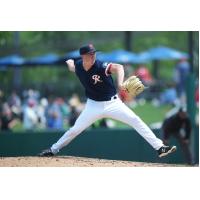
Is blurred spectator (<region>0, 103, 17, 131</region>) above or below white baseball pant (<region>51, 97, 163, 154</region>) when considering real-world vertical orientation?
below

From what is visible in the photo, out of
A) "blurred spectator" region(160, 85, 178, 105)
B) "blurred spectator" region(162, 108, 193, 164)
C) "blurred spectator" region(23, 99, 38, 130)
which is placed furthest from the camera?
"blurred spectator" region(160, 85, 178, 105)

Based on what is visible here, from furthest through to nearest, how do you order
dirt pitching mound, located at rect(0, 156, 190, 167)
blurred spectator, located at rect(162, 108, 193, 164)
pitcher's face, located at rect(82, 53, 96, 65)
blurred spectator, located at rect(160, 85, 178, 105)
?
blurred spectator, located at rect(160, 85, 178, 105) → blurred spectator, located at rect(162, 108, 193, 164) → pitcher's face, located at rect(82, 53, 96, 65) → dirt pitching mound, located at rect(0, 156, 190, 167)

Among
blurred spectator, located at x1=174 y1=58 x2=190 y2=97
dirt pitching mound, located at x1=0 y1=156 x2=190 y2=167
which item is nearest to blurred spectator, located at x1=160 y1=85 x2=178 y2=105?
blurred spectator, located at x1=174 y1=58 x2=190 y2=97

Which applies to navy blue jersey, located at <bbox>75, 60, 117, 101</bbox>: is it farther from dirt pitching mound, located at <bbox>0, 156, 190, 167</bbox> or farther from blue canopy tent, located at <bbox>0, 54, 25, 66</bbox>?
blue canopy tent, located at <bbox>0, 54, 25, 66</bbox>

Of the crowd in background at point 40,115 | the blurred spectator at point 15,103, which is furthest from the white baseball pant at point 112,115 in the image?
the blurred spectator at point 15,103

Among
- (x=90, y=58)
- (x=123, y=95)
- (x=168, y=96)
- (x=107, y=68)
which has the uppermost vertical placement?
(x=90, y=58)

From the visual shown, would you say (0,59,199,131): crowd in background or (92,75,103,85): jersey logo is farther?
(0,59,199,131): crowd in background

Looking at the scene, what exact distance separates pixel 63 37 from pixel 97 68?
25.5m

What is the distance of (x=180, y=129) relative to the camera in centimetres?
1853

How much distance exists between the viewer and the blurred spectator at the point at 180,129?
18.4 metres

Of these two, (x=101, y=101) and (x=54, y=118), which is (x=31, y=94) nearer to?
(x=54, y=118)

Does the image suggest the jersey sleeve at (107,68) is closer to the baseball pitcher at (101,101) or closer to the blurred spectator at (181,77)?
the baseball pitcher at (101,101)

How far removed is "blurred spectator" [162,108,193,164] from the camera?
1836cm

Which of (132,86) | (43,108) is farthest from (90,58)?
(43,108)
